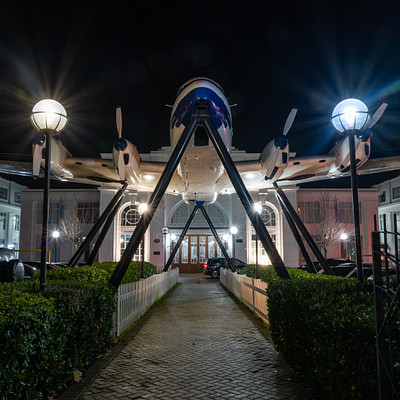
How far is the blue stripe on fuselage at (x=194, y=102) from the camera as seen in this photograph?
453 inches

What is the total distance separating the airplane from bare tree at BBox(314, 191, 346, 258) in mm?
20152

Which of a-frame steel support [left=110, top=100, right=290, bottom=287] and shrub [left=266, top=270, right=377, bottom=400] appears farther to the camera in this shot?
a-frame steel support [left=110, top=100, right=290, bottom=287]

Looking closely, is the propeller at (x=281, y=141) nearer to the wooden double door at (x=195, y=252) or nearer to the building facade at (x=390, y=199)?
the wooden double door at (x=195, y=252)

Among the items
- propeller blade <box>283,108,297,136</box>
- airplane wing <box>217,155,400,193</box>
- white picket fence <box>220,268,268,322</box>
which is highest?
propeller blade <box>283,108,297,136</box>

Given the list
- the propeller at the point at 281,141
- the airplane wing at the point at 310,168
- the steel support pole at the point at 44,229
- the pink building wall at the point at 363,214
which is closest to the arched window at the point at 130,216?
the pink building wall at the point at 363,214

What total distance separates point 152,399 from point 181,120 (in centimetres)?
901

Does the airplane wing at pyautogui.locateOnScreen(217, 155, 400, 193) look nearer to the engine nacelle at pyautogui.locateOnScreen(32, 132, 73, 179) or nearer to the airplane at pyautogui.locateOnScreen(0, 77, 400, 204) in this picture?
the airplane at pyautogui.locateOnScreen(0, 77, 400, 204)

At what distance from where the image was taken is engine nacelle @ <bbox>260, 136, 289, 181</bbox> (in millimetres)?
11469

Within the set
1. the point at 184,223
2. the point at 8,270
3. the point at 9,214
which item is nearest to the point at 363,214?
the point at 184,223

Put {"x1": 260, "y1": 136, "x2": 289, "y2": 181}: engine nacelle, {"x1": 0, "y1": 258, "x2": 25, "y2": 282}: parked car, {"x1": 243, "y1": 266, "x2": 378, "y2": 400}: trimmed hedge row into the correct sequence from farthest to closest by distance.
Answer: {"x1": 260, "y1": 136, "x2": 289, "y2": 181}: engine nacelle
{"x1": 0, "y1": 258, "x2": 25, "y2": 282}: parked car
{"x1": 243, "y1": 266, "x2": 378, "y2": 400}: trimmed hedge row

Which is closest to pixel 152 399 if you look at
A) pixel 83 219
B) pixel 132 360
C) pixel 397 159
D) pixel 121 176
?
pixel 132 360

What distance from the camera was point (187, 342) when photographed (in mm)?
7914

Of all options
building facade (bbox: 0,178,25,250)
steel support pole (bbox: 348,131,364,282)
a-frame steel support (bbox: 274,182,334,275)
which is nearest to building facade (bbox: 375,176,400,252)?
a-frame steel support (bbox: 274,182,334,275)

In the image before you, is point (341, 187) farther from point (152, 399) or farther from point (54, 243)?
point (152, 399)
